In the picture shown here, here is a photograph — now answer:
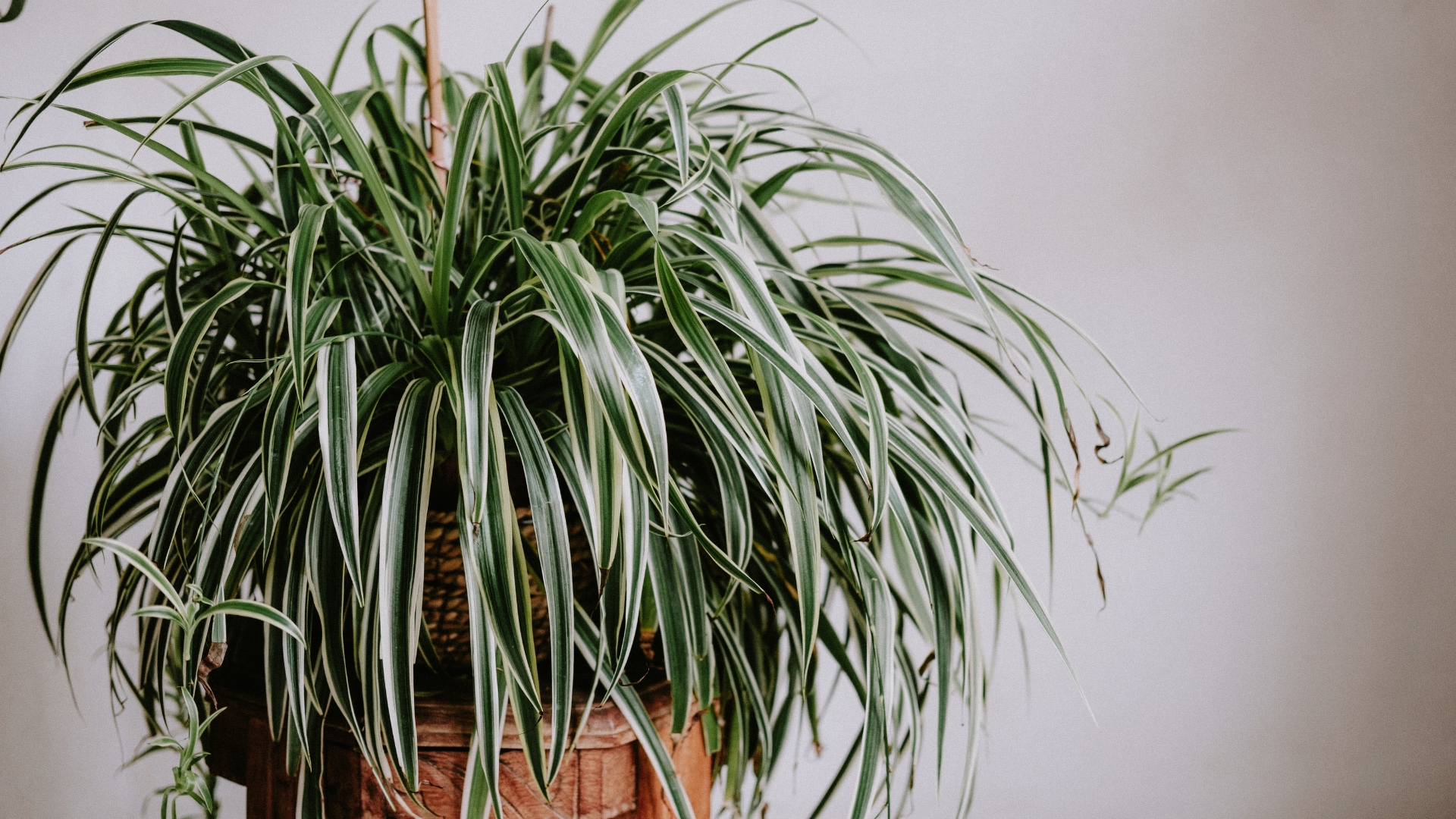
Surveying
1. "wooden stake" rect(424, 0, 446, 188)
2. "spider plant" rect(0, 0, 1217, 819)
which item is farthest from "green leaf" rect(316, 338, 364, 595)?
"wooden stake" rect(424, 0, 446, 188)

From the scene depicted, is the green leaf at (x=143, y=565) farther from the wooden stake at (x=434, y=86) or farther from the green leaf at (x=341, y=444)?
the wooden stake at (x=434, y=86)

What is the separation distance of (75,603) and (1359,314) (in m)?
1.75

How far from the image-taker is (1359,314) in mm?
1227

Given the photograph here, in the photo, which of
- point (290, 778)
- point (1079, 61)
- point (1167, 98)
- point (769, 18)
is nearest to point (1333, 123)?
point (1167, 98)

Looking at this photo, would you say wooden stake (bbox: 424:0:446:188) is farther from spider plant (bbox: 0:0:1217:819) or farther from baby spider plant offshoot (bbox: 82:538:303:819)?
baby spider plant offshoot (bbox: 82:538:303:819)

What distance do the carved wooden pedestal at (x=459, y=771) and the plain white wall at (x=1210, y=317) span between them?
2.26 ft

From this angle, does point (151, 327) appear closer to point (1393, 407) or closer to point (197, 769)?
point (197, 769)

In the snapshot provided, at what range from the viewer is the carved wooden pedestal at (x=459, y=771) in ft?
2.07

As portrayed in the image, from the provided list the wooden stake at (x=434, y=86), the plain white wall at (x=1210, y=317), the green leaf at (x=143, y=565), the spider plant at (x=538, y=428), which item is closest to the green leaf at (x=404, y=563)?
the spider plant at (x=538, y=428)

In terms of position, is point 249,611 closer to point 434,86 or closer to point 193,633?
point 193,633

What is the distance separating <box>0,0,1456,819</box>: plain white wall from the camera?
3.94 ft

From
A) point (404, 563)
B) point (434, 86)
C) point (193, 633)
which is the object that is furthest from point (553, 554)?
point (434, 86)

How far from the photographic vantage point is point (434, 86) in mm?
840

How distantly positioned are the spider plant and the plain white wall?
49 cm
